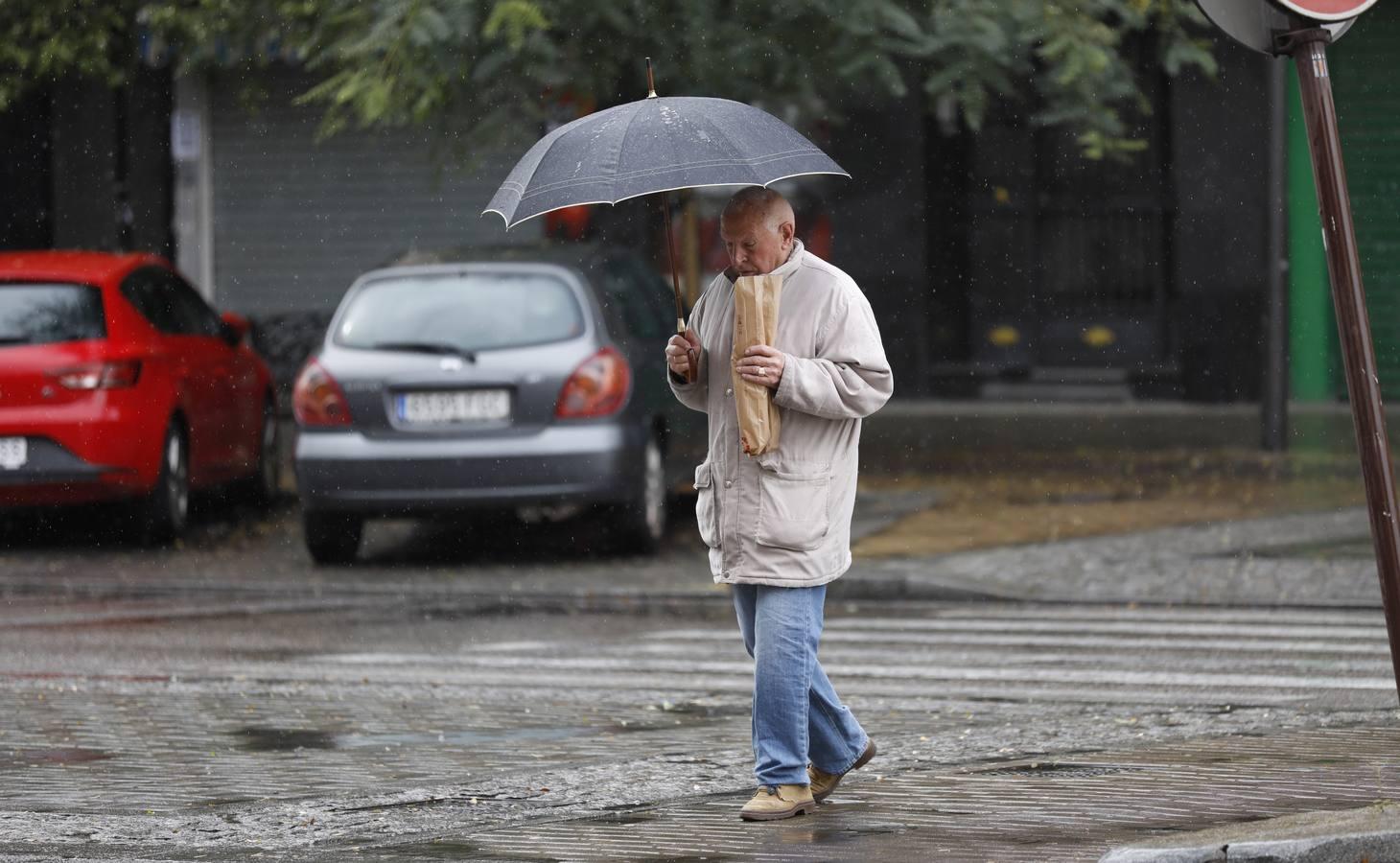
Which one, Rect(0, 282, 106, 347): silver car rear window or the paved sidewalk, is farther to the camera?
Rect(0, 282, 106, 347): silver car rear window

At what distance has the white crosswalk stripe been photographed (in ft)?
26.1

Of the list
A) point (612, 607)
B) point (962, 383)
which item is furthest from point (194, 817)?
point (962, 383)

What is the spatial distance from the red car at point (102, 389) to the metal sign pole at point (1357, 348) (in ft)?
27.5

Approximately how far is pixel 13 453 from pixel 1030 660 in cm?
600

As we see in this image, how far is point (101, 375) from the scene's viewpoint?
12.2 metres

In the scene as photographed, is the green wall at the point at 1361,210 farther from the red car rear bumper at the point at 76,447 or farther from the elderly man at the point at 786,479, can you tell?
the elderly man at the point at 786,479

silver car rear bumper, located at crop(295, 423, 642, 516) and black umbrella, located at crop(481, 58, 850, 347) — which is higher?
black umbrella, located at crop(481, 58, 850, 347)

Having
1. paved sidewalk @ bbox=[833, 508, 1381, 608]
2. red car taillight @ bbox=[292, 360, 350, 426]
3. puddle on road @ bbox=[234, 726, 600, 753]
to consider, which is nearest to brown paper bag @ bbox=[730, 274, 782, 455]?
puddle on road @ bbox=[234, 726, 600, 753]

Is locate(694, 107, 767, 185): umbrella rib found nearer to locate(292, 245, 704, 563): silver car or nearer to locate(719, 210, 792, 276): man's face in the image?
locate(719, 210, 792, 276): man's face

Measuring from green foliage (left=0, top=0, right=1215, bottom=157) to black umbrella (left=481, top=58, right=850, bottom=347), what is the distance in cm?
758

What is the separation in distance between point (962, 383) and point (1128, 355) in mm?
1572

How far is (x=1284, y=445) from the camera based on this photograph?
16.7 metres

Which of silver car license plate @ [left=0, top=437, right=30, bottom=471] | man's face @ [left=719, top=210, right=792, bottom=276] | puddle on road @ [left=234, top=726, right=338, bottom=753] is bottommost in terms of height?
puddle on road @ [left=234, top=726, right=338, bottom=753]

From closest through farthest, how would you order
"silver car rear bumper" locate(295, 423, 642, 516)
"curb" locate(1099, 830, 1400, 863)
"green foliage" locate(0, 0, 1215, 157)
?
"curb" locate(1099, 830, 1400, 863), "silver car rear bumper" locate(295, 423, 642, 516), "green foliage" locate(0, 0, 1215, 157)
